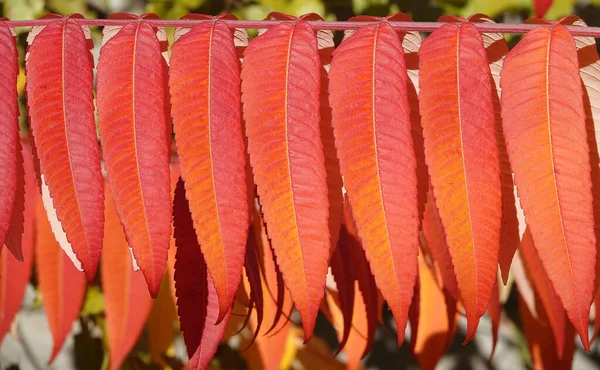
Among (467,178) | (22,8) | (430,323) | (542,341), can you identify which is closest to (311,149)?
(467,178)

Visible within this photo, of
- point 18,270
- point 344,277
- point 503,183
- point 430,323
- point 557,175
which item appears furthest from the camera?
point 430,323

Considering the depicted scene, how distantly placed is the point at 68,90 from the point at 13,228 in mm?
185

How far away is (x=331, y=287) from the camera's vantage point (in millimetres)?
977

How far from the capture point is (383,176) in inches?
27.5

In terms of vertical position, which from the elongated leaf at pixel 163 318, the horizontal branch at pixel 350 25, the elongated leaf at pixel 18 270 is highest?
the horizontal branch at pixel 350 25

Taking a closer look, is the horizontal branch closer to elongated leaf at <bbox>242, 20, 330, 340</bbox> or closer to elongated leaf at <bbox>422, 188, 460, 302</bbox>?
elongated leaf at <bbox>242, 20, 330, 340</bbox>

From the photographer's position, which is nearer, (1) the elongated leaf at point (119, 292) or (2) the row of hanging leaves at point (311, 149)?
(2) the row of hanging leaves at point (311, 149)

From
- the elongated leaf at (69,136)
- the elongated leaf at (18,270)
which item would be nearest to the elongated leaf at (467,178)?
the elongated leaf at (69,136)

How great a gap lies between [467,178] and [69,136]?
415 millimetres

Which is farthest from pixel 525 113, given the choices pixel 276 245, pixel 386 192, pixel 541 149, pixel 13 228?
pixel 13 228

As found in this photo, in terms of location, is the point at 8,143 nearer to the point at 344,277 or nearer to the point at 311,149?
the point at 311,149

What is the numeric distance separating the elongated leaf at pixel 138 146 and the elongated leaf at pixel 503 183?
369 mm

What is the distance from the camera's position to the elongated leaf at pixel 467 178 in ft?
2.29

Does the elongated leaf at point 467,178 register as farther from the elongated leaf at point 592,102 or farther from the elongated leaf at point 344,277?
the elongated leaf at point 344,277
